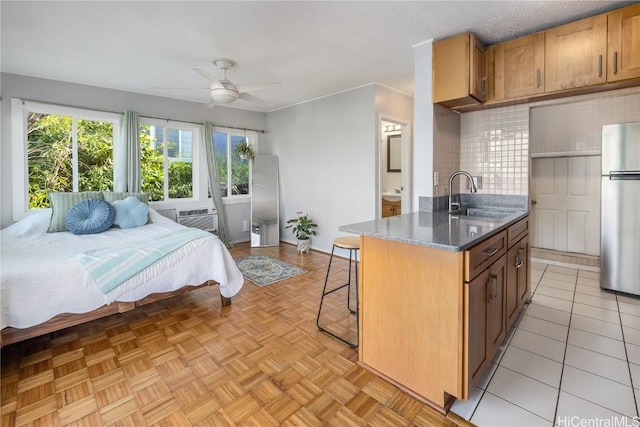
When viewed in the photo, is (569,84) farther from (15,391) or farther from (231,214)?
(231,214)

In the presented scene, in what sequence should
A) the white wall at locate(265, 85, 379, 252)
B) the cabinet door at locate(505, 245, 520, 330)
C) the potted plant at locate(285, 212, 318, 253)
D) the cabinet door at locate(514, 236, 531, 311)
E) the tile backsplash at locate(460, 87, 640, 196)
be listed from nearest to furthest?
1. the cabinet door at locate(505, 245, 520, 330)
2. the cabinet door at locate(514, 236, 531, 311)
3. the tile backsplash at locate(460, 87, 640, 196)
4. the white wall at locate(265, 85, 379, 252)
5. the potted plant at locate(285, 212, 318, 253)

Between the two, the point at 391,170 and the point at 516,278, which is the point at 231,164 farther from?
the point at 516,278

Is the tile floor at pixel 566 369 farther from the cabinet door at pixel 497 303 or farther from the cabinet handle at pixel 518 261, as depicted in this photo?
the cabinet handle at pixel 518 261

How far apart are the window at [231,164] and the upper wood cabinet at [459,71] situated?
3.79 metres

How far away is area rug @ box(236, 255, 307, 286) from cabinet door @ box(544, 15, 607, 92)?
122 inches

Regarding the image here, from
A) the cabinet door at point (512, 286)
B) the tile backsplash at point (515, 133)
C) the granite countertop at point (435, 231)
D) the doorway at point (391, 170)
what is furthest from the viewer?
the doorway at point (391, 170)

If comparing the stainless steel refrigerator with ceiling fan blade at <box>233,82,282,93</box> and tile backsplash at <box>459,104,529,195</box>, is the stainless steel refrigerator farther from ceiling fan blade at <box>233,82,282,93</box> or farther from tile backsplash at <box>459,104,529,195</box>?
ceiling fan blade at <box>233,82,282,93</box>

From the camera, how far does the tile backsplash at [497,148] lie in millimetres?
2732

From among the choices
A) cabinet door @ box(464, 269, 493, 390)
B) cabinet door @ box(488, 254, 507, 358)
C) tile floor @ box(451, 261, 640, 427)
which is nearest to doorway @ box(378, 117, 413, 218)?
tile floor @ box(451, 261, 640, 427)

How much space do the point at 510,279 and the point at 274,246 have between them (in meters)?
3.85

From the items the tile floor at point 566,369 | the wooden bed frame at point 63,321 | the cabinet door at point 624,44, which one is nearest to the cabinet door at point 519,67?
the cabinet door at point 624,44

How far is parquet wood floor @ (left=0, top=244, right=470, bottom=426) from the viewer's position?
158 cm

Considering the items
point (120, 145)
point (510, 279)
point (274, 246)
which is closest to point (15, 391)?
point (510, 279)

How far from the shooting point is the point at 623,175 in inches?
117
